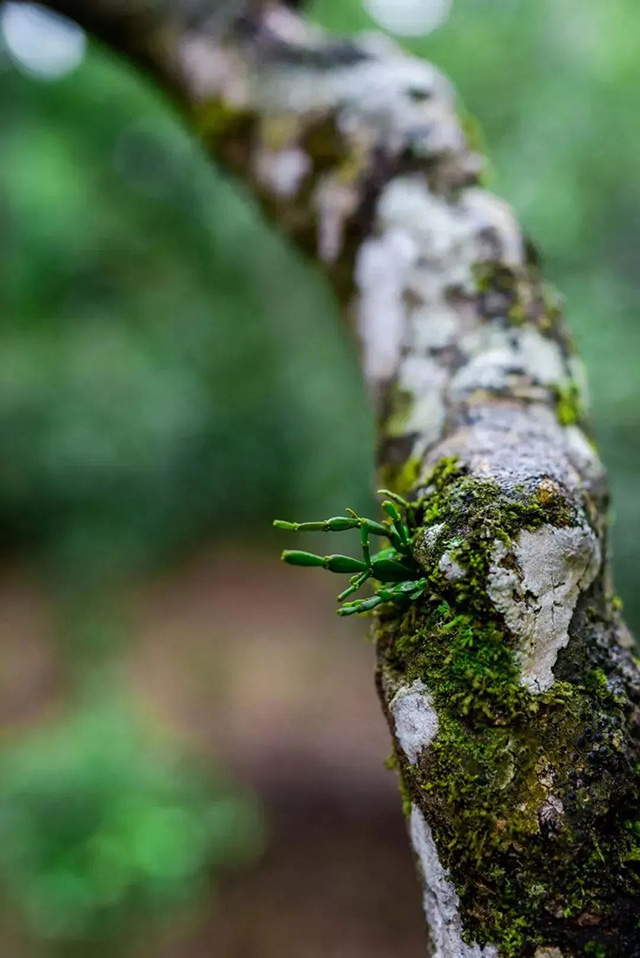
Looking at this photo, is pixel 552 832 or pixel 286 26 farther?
pixel 286 26

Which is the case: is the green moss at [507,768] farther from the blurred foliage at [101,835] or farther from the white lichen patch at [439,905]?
the blurred foliage at [101,835]

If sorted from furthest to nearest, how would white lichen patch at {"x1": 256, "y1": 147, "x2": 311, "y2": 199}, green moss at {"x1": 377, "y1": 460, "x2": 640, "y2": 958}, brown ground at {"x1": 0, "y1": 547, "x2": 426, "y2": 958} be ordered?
1. brown ground at {"x1": 0, "y1": 547, "x2": 426, "y2": 958}
2. white lichen patch at {"x1": 256, "y1": 147, "x2": 311, "y2": 199}
3. green moss at {"x1": 377, "y1": 460, "x2": 640, "y2": 958}

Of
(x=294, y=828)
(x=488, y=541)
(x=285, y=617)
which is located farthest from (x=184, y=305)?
(x=488, y=541)

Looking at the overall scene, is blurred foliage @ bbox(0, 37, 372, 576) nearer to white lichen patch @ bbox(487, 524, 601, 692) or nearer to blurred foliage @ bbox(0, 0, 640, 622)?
blurred foliage @ bbox(0, 0, 640, 622)

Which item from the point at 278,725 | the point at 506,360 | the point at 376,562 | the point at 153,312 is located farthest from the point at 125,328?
the point at 376,562

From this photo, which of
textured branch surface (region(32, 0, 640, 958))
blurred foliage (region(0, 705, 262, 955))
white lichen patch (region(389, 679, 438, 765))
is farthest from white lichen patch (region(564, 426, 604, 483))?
blurred foliage (region(0, 705, 262, 955))

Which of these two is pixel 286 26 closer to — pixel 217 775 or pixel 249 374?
pixel 217 775

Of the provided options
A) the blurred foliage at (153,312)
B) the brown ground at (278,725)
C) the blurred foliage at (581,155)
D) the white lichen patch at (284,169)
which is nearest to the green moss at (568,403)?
the white lichen patch at (284,169)

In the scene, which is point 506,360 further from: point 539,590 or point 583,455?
point 539,590
